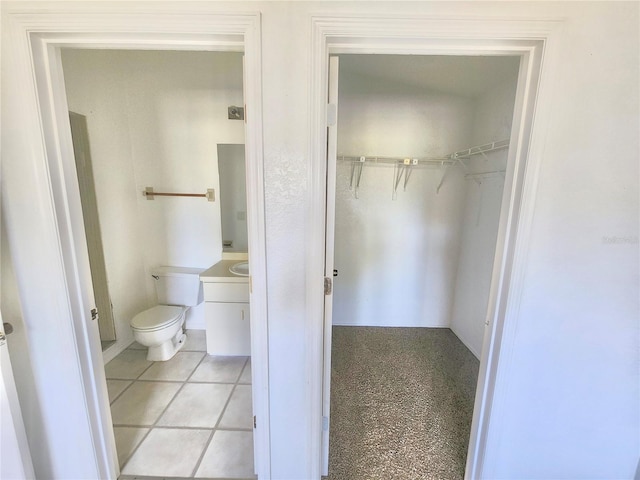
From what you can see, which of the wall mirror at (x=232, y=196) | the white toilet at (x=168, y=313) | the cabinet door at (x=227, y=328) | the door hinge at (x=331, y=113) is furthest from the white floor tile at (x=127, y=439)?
the door hinge at (x=331, y=113)

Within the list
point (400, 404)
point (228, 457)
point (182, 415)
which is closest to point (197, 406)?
point (182, 415)

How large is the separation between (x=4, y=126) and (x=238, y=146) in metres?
1.57

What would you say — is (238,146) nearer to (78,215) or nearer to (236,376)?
(78,215)

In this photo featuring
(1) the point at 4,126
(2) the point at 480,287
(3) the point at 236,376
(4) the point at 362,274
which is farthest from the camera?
(4) the point at 362,274

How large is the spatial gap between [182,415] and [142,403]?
338 mm

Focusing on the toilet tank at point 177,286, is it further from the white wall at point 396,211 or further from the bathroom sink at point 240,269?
the white wall at point 396,211

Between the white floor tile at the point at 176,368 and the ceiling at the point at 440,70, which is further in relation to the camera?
the white floor tile at the point at 176,368

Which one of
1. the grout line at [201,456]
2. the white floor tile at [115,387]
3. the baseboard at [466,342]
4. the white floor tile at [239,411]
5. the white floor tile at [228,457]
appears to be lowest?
the grout line at [201,456]

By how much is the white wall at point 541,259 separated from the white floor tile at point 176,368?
89 centimetres

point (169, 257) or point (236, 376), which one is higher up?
point (169, 257)

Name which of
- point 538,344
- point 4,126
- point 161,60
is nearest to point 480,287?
point 538,344

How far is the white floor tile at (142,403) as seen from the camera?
1744 mm

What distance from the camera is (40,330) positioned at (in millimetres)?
1119

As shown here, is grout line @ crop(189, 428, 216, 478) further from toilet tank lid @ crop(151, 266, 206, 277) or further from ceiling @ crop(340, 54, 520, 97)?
ceiling @ crop(340, 54, 520, 97)
